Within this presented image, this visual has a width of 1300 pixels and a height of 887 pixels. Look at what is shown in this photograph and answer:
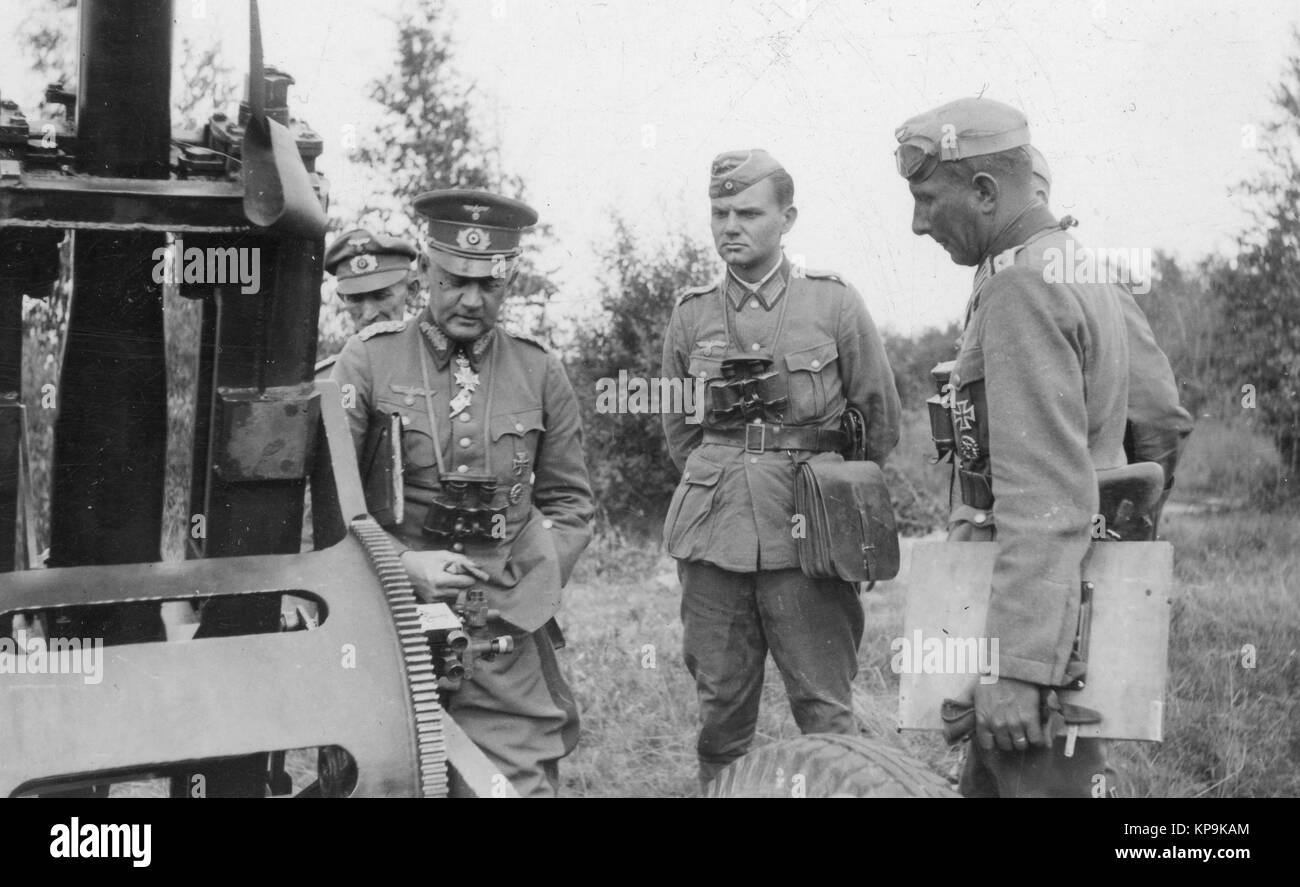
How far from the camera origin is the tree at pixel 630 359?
9.69 m

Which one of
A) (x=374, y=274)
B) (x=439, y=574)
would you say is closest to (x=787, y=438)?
(x=439, y=574)

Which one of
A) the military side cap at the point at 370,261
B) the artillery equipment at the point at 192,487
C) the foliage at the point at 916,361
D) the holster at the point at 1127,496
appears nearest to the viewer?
the artillery equipment at the point at 192,487

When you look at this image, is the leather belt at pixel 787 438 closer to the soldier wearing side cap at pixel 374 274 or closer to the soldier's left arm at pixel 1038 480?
the soldier's left arm at pixel 1038 480

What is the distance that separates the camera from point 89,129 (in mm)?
2146

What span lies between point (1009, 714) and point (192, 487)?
5.54 ft

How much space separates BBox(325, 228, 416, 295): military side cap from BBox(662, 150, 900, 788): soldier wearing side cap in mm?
1863

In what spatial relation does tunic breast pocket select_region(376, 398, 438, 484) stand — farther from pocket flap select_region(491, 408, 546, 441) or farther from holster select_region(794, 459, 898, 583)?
holster select_region(794, 459, 898, 583)

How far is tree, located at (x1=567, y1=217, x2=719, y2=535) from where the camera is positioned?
31.8ft

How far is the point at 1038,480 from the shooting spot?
7.74ft

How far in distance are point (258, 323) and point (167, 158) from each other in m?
0.34

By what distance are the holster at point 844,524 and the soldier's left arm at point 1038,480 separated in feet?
5.11

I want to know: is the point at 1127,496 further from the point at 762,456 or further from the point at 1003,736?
the point at 762,456

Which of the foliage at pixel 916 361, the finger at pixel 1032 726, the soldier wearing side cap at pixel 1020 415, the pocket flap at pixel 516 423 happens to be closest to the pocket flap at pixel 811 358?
the pocket flap at pixel 516 423
